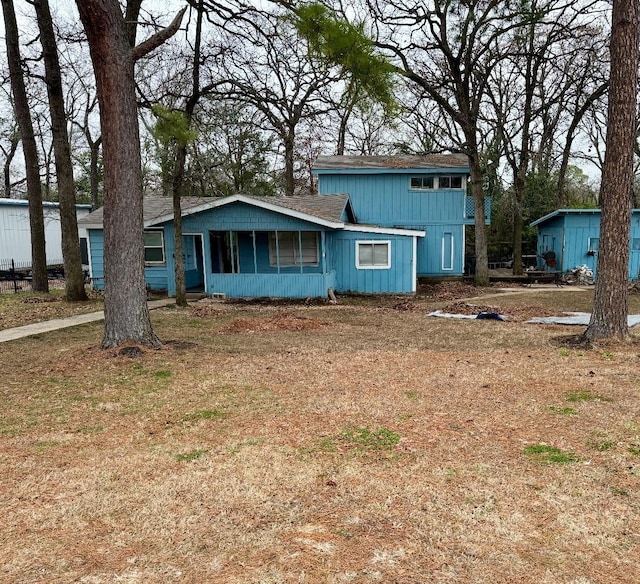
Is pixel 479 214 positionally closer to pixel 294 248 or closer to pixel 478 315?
pixel 294 248

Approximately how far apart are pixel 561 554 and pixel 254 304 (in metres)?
11.9

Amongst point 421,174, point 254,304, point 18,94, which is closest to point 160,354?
point 254,304

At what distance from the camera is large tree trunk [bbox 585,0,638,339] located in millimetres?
7059

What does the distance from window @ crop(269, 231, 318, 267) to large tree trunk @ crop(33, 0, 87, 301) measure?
19.5 ft

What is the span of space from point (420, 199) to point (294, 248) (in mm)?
6487

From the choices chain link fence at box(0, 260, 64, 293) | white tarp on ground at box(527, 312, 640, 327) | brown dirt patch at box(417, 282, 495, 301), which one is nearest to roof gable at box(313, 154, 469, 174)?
brown dirt patch at box(417, 282, 495, 301)

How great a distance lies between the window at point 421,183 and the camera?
19047 mm

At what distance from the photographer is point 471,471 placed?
3.38 metres

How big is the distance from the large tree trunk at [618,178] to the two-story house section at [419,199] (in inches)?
454

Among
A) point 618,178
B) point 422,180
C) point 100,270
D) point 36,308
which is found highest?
point 422,180

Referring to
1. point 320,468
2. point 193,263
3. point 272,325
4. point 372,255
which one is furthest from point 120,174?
point 372,255

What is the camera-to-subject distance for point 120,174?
6824 millimetres

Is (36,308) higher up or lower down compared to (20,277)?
lower down

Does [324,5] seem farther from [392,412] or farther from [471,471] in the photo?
[471,471]
